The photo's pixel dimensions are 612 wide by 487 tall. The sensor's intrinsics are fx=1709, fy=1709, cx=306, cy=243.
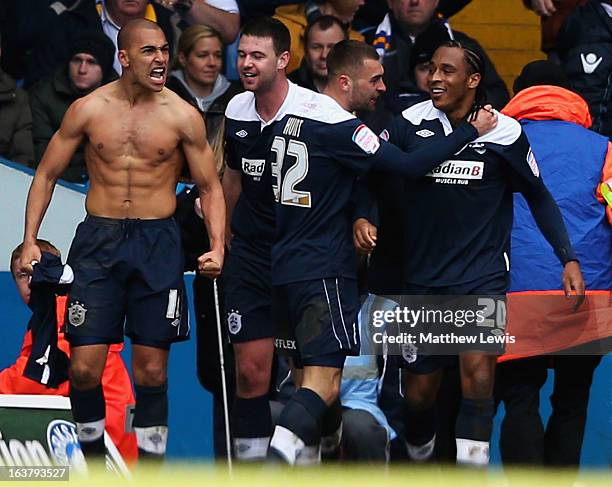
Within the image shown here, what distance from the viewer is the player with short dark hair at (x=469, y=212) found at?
8.55m

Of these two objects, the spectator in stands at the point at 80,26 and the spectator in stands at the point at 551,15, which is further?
the spectator in stands at the point at 551,15

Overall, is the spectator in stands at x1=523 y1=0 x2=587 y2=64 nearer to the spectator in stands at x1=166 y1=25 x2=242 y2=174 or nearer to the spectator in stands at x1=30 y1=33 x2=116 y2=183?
the spectator in stands at x1=166 y1=25 x2=242 y2=174

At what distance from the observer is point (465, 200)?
857cm

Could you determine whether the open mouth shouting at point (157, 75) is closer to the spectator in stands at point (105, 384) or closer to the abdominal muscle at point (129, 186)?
the abdominal muscle at point (129, 186)

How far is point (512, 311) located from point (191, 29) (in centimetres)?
305

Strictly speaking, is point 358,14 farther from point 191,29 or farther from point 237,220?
point 237,220

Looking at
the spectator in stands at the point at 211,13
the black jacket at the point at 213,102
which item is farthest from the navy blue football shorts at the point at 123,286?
the spectator in stands at the point at 211,13

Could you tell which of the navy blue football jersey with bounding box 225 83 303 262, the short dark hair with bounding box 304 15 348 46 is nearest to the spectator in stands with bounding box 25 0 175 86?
the short dark hair with bounding box 304 15 348 46

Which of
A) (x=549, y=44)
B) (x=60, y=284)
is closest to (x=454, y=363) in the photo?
(x=60, y=284)

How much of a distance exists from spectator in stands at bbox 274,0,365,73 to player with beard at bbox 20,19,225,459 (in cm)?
282

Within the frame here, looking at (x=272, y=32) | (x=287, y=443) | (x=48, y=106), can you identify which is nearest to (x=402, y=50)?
Result: (x=48, y=106)

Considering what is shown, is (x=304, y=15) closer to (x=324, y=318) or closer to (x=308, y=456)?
(x=324, y=318)

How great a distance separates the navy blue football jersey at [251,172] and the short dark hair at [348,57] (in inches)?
10.0

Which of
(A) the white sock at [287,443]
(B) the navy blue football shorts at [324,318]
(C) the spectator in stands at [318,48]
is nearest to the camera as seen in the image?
(A) the white sock at [287,443]
